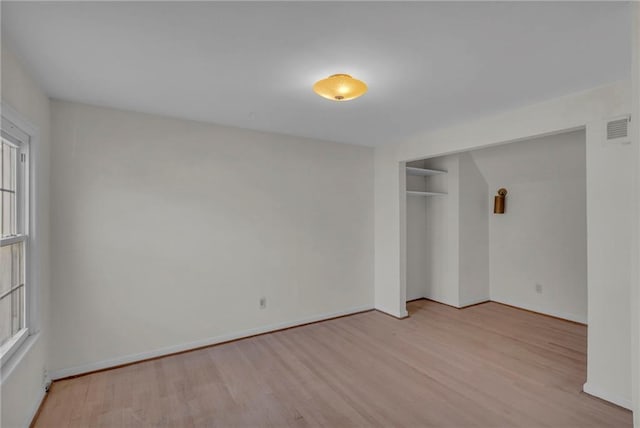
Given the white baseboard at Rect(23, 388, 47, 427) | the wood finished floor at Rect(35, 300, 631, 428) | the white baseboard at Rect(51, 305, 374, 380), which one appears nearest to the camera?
the white baseboard at Rect(23, 388, 47, 427)

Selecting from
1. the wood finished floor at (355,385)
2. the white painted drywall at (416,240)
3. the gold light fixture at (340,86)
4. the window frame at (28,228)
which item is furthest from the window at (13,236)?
the white painted drywall at (416,240)

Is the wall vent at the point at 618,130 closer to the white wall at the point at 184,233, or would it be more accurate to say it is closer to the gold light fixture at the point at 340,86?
the gold light fixture at the point at 340,86

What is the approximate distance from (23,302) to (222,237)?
1637mm

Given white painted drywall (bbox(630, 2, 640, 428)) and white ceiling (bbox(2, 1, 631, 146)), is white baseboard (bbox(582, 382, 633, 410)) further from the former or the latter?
white ceiling (bbox(2, 1, 631, 146))

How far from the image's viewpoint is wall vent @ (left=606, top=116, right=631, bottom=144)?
7.26 feet

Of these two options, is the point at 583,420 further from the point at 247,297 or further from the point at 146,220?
the point at 146,220

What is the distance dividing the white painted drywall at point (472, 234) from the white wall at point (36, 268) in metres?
4.77

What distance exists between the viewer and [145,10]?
1.47 metres

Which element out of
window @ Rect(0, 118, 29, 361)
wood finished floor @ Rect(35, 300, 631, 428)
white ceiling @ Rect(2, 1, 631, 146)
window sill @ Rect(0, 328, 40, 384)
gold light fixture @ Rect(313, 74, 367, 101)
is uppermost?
white ceiling @ Rect(2, 1, 631, 146)

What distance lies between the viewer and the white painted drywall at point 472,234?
4.68 metres

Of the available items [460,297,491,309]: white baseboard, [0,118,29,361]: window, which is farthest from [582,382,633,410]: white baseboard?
[0,118,29,361]: window

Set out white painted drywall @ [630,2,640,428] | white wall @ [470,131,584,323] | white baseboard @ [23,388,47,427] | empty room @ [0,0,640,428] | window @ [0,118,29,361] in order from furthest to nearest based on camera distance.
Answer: white wall @ [470,131,584,323] < white baseboard @ [23,388,47,427] < window @ [0,118,29,361] < empty room @ [0,0,640,428] < white painted drywall @ [630,2,640,428]

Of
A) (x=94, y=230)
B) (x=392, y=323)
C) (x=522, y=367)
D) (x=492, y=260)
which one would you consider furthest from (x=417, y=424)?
(x=492, y=260)

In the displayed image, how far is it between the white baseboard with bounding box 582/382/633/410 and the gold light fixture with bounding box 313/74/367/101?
2874 millimetres
